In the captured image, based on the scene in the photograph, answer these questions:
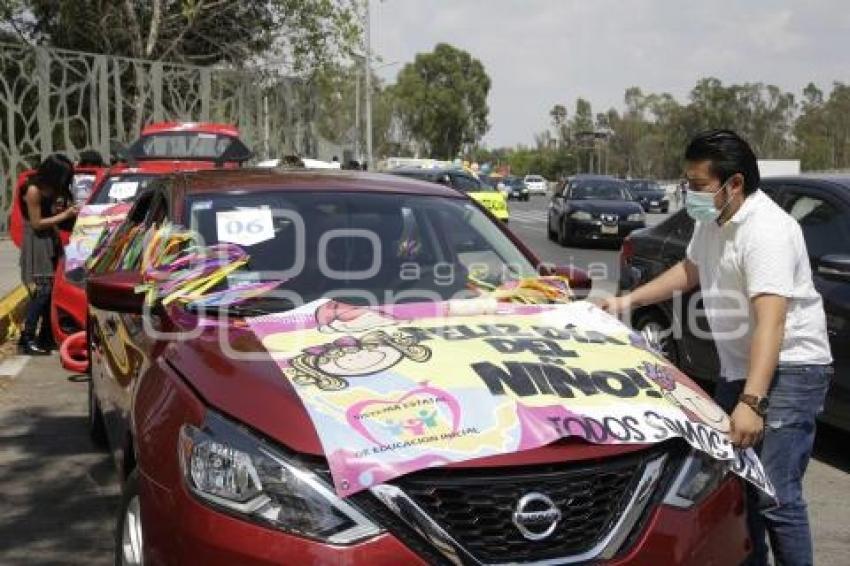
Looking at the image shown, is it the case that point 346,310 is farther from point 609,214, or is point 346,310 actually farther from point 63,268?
point 609,214

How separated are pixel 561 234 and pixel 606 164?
87.6 m

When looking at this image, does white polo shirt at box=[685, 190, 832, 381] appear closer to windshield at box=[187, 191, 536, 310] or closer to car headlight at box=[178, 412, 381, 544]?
windshield at box=[187, 191, 536, 310]

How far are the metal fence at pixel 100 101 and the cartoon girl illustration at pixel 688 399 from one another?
17449 mm

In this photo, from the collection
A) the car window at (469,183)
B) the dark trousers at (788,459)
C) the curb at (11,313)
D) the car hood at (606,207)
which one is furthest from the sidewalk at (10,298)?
the car hood at (606,207)

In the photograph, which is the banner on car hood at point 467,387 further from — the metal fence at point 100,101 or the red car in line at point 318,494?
the metal fence at point 100,101

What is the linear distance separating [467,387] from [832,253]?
3660 millimetres

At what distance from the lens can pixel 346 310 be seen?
138 inches

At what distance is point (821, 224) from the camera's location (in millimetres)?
5910

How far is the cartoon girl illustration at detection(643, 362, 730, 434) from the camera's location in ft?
9.78

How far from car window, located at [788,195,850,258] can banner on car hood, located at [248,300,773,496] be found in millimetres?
2763

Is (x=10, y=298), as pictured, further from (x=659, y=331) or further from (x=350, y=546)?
(x=350, y=546)

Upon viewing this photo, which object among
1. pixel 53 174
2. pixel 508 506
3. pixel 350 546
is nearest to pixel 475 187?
pixel 53 174

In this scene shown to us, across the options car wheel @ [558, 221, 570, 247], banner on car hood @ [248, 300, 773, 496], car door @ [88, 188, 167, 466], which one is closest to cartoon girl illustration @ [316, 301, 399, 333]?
banner on car hood @ [248, 300, 773, 496]

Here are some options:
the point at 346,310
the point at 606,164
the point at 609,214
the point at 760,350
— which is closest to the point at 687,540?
the point at 760,350
